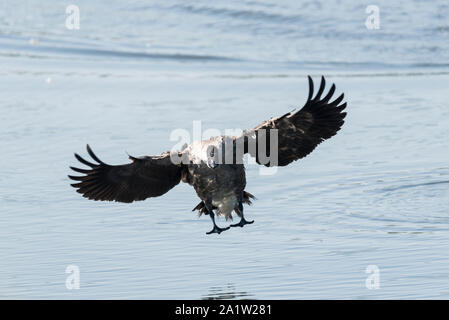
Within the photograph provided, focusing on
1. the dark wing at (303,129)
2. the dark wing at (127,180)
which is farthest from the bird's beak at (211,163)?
the dark wing at (127,180)

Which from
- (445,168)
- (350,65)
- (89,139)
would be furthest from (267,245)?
(350,65)

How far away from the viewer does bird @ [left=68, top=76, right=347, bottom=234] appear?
27.4ft

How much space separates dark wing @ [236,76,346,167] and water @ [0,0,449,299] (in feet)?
2.28

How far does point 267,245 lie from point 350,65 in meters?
9.93

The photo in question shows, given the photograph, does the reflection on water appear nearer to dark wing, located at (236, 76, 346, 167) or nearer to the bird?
the bird

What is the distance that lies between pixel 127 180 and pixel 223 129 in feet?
13.1

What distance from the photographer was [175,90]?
616 inches

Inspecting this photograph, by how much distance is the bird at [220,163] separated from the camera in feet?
27.4

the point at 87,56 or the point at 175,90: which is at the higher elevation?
the point at 87,56

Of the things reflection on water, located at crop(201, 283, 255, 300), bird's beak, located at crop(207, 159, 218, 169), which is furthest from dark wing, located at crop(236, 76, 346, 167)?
reflection on water, located at crop(201, 283, 255, 300)

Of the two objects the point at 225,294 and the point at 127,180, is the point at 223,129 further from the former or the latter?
the point at 225,294

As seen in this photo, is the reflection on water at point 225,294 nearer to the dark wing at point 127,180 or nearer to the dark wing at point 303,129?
the dark wing at point 303,129

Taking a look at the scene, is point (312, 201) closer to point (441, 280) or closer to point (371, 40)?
point (441, 280)

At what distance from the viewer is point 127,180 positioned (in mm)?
8852
